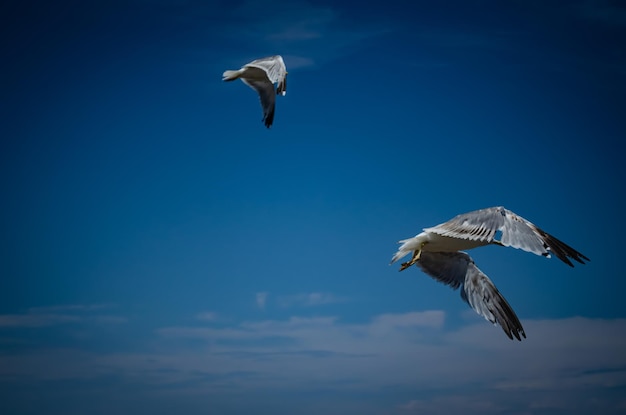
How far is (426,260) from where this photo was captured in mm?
13398

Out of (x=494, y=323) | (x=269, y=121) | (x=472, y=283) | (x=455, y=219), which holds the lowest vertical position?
(x=494, y=323)

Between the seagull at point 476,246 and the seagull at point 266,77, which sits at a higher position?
the seagull at point 266,77

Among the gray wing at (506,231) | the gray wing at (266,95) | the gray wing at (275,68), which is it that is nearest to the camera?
the gray wing at (506,231)

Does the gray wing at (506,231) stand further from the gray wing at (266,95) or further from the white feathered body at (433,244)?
the gray wing at (266,95)

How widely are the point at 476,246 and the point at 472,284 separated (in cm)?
113

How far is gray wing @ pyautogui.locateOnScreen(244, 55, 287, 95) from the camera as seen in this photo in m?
15.1

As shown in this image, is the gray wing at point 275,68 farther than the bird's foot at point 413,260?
Yes

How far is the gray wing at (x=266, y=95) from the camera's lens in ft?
53.0

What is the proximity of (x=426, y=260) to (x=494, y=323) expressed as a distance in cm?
184

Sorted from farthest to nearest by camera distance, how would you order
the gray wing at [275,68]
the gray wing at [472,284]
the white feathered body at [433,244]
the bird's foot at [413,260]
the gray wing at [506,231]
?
1. the gray wing at [275,68]
2. the bird's foot at [413,260]
3. the gray wing at [472,284]
4. the white feathered body at [433,244]
5. the gray wing at [506,231]

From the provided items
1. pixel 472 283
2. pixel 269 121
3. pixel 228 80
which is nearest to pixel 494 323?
pixel 472 283

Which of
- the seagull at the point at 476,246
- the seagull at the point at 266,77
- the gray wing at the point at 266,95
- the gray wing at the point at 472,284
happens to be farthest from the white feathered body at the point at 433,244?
the gray wing at the point at 266,95

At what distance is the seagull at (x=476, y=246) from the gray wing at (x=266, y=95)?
5097 millimetres

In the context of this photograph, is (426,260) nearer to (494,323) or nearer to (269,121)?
(494,323)
